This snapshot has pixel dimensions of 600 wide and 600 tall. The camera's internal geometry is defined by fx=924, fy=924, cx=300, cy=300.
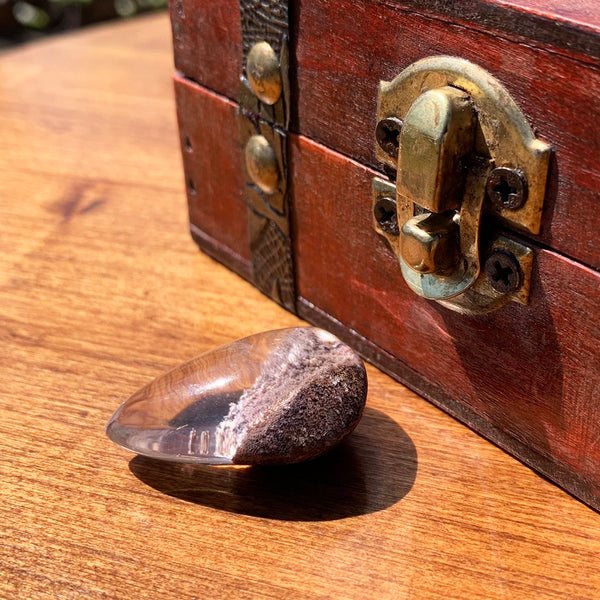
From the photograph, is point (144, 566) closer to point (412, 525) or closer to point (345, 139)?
point (412, 525)

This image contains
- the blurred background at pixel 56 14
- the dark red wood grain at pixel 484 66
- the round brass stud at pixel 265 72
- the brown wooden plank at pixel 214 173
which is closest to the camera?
the dark red wood grain at pixel 484 66

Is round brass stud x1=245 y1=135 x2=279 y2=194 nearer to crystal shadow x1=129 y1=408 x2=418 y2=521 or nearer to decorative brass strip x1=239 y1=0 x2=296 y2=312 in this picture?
decorative brass strip x1=239 y1=0 x2=296 y2=312

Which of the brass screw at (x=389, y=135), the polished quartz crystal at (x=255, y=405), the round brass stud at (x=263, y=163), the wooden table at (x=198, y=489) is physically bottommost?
the wooden table at (x=198, y=489)

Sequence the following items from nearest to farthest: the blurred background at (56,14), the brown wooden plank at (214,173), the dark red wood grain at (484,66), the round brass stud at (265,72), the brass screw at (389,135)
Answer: the dark red wood grain at (484,66), the brass screw at (389,135), the round brass stud at (265,72), the brown wooden plank at (214,173), the blurred background at (56,14)

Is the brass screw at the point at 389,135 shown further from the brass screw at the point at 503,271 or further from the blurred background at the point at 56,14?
the blurred background at the point at 56,14

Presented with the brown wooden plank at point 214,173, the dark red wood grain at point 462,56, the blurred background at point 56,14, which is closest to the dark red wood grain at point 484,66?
the dark red wood grain at point 462,56

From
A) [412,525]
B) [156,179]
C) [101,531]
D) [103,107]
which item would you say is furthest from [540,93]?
[103,107]

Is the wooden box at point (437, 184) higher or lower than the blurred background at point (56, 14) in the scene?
higher
